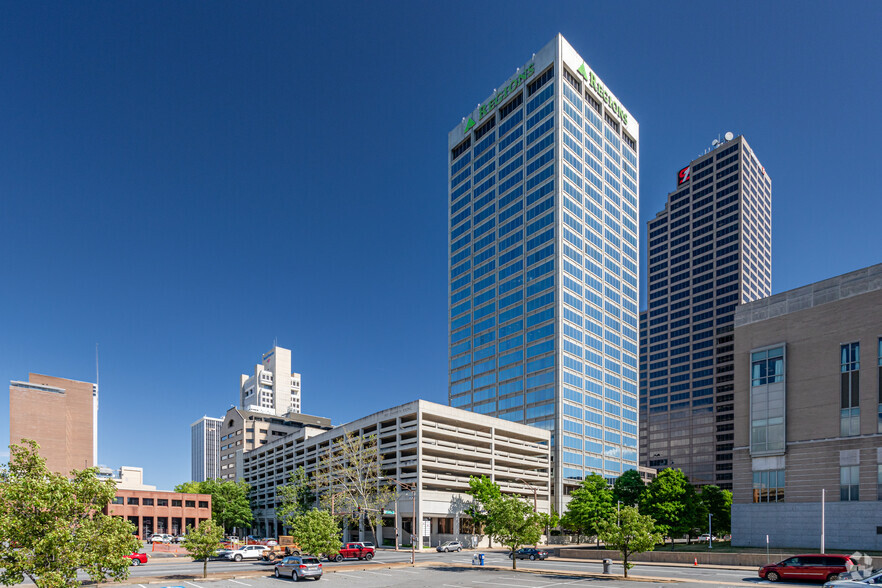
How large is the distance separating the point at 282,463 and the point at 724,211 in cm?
15024

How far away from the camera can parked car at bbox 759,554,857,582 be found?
37438mm

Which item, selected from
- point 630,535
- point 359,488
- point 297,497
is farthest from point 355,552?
point 297,497

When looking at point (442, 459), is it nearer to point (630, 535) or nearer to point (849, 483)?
point (630, 535)

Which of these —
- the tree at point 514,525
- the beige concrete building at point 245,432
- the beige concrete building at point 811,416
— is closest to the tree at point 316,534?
the tree at point 514,525

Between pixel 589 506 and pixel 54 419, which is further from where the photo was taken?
pixel 54 419

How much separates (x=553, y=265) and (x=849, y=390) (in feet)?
226

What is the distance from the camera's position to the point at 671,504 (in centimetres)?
7975

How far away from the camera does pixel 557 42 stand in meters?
131

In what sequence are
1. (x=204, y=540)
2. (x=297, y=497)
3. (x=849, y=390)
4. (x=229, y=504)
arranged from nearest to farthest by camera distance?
(x=204, y=540) → (x=849, y=390) → (x=297, y=497) → (x=229, y=504)

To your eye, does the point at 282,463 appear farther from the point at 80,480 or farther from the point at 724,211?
the point at 724,211

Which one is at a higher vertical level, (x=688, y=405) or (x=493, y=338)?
(x=493, y=338)

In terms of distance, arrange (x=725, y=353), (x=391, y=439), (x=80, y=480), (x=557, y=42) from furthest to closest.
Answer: (x=725, y=353)
(x=557, y=42)
(x=391, y=439)
(x=80, y=480)

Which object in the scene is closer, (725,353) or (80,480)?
(80,480)

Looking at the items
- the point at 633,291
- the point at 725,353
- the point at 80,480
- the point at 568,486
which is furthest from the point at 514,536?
the point at 725,353
